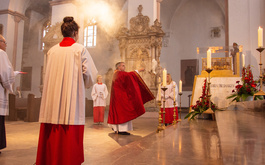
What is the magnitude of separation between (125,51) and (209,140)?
9.69m

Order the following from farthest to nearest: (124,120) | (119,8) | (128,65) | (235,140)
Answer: (119,8) → (128,65) → (124,120) → (235,140)

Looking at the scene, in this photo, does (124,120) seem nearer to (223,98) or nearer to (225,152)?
(223,98)

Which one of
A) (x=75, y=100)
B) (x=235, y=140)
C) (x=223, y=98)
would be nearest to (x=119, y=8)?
(x=223, y=98)

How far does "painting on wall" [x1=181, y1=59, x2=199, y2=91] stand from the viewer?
50.7ft

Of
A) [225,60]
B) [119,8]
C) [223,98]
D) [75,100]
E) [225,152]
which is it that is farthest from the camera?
[119,8]

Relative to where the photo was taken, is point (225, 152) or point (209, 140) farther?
point (209, 140)

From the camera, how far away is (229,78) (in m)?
4.64

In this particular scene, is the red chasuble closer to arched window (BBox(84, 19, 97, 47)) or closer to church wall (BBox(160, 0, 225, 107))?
church wall (BBox(160, 0, 225, 107))

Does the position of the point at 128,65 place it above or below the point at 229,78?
above

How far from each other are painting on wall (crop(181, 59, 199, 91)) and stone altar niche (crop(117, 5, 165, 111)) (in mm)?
5193

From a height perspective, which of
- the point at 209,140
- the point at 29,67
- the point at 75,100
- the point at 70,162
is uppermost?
the point at 29,67

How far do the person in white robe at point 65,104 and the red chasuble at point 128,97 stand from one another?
110 inches

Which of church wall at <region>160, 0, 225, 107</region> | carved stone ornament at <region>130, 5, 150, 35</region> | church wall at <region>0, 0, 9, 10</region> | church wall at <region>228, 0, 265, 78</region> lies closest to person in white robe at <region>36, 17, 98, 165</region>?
church wall at <region>228, 0, 265, 78</region>

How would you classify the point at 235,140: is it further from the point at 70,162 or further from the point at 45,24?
the point at 45,24
